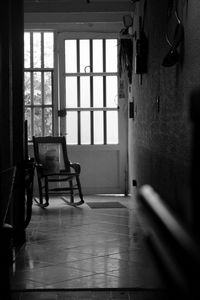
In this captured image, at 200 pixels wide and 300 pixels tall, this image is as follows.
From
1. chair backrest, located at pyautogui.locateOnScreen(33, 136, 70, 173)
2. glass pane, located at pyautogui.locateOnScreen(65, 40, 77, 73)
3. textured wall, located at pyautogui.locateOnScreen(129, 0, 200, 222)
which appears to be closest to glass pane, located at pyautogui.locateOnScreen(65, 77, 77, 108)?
glass pane, located at pyautogui.locateOnScreen(65, 40, 77, 73)

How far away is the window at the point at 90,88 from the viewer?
8.42m

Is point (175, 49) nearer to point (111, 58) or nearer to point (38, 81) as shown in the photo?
point (111, 58)

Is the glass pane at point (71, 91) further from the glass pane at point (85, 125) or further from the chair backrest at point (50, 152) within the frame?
the chair backrest at point (50, 152)

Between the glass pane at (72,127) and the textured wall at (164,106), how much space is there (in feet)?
4.90

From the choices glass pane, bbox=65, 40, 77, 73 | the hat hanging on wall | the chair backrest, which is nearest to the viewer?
the hat hanging on wall

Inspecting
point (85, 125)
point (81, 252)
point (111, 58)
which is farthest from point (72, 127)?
point (81, 252)

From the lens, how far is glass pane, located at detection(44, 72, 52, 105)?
842 cm

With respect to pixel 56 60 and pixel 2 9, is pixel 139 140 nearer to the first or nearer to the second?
pixel 56 60

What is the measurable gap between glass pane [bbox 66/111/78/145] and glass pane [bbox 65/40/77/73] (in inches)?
24.7

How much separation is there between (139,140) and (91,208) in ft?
3.21

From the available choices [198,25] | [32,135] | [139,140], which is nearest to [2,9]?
[198,25]

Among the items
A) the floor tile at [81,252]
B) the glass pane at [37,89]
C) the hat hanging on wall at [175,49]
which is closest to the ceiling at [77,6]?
the glass pane at [37,89]

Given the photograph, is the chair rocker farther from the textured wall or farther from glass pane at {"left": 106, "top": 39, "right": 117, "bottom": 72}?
glass pane at {"left": 106, "top": 39, "right": 117, "bottom": 72}

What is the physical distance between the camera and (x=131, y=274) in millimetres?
3553
